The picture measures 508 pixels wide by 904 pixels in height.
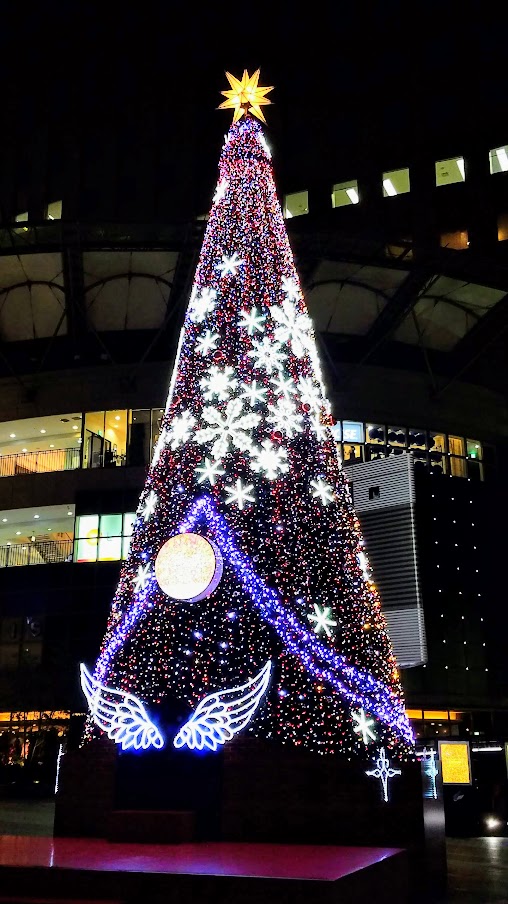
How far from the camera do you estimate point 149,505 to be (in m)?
11.2

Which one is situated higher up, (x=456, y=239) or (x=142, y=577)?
(x=456, y=239)

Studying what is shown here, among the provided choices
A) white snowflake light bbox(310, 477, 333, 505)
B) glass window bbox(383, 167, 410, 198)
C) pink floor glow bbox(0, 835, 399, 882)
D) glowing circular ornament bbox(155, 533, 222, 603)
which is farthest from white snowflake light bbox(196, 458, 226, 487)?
glass window bbox(383, 167, 410, 198)

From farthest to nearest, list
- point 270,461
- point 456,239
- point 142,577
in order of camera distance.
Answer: point 456,239 → point 270,461 → point 142,577

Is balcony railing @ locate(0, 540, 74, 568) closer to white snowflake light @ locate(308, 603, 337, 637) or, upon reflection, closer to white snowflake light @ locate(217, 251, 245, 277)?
white snowflake light @ locate(217, 251, 245, 277)

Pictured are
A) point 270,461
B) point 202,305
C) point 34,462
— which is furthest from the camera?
point 34,462

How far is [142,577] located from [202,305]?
401cm

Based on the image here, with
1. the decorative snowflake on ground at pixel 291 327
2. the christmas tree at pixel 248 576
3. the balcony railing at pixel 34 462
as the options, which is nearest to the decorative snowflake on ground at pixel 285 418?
the christmas tree at pixel 248 576

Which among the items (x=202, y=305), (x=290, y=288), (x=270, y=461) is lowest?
(x=270, y=461)

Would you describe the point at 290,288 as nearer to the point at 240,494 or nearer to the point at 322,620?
the point at 240,494

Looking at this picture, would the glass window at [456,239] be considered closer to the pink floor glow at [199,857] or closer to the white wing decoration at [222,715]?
the white wing decoration at [222,715]

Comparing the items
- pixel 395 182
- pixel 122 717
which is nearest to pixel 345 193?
pixel 395 182

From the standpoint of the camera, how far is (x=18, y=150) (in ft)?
142

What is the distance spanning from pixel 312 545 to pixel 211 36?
37335mm

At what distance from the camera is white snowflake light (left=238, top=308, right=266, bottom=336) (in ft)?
38.1
